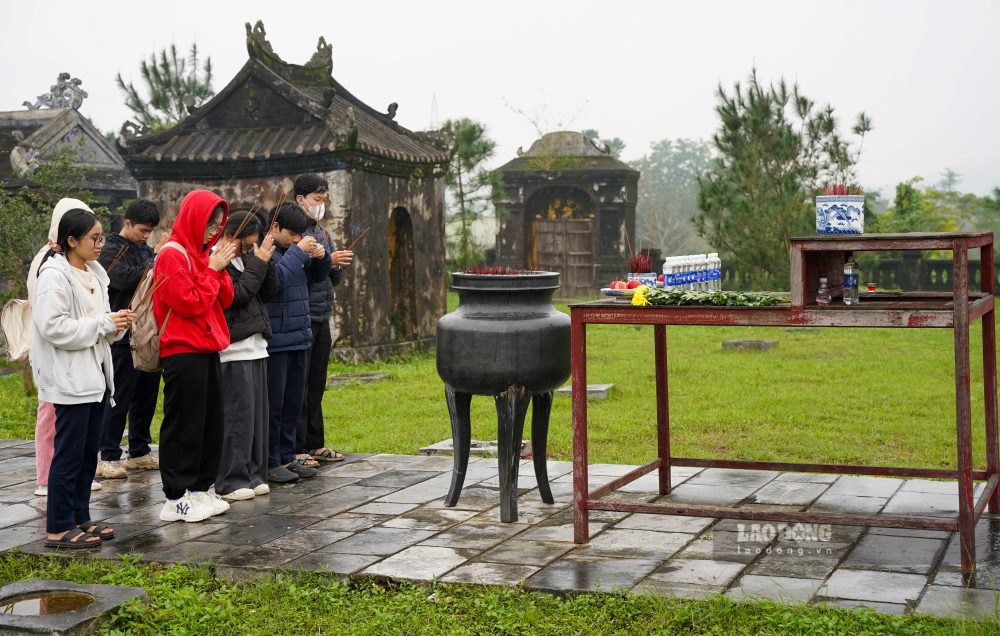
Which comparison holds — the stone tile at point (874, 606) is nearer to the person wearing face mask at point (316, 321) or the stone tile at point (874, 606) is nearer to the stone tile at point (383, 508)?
the stone tile at point (383, 508)

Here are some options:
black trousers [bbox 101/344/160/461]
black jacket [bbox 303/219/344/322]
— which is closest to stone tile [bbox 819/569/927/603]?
black jacket [bbox 303/219/344/322]

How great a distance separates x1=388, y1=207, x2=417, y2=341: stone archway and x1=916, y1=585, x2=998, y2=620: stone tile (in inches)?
425

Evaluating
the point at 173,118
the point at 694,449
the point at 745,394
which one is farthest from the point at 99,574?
the point at 173,118

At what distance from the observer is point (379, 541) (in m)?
5.45

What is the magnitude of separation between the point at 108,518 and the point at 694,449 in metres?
4.09

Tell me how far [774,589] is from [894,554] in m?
0.83

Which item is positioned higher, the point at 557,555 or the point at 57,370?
the point at 57,370

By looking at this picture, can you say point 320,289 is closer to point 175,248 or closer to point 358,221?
point 175,248

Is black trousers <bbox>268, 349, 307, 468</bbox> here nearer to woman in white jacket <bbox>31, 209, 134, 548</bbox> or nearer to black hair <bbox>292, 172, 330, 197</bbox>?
black hair <bbox>292, 172, 330, 197</bbox>

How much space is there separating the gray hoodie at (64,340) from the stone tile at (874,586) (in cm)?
346

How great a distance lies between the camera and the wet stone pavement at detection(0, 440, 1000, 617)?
464 centimetres

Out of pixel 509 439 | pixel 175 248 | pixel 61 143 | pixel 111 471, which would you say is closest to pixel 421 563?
pixel 509 439

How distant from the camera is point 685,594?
4.49 m

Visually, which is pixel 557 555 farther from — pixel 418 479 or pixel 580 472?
pixel 418 479
